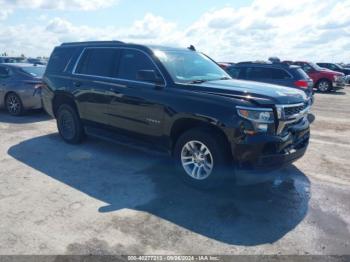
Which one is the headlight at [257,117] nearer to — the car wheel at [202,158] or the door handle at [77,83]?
the car wheel at [202,158]

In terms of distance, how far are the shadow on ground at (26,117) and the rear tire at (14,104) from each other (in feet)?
0.49

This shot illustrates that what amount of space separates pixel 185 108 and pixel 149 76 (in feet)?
2.45

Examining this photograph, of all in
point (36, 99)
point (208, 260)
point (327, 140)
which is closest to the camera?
point (208, 260)

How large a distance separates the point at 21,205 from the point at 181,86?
2604 millimetres

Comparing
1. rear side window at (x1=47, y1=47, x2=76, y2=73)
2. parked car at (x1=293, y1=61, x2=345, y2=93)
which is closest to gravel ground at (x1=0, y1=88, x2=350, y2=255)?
rear side window at (x1=47, y1=47, x2=76, y2=73)

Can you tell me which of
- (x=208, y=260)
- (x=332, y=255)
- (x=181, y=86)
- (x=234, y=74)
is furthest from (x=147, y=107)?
(x=234, y=74)

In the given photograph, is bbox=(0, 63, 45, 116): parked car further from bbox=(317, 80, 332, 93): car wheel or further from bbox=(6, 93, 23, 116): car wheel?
bbox=(317, 80, 332, 93): car wheel

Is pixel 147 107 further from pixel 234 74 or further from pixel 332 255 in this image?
pixel 234 74

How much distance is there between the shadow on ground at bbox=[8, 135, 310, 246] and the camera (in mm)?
3795

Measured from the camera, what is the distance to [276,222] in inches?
153

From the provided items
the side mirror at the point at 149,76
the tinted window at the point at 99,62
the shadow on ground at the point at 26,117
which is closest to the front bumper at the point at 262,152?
the side mirror at the point at 149,76

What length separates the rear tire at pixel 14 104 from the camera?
9906 millimetres

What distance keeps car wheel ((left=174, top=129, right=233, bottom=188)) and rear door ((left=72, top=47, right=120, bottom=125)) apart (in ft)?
5.86

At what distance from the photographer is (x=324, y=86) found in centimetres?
2019
